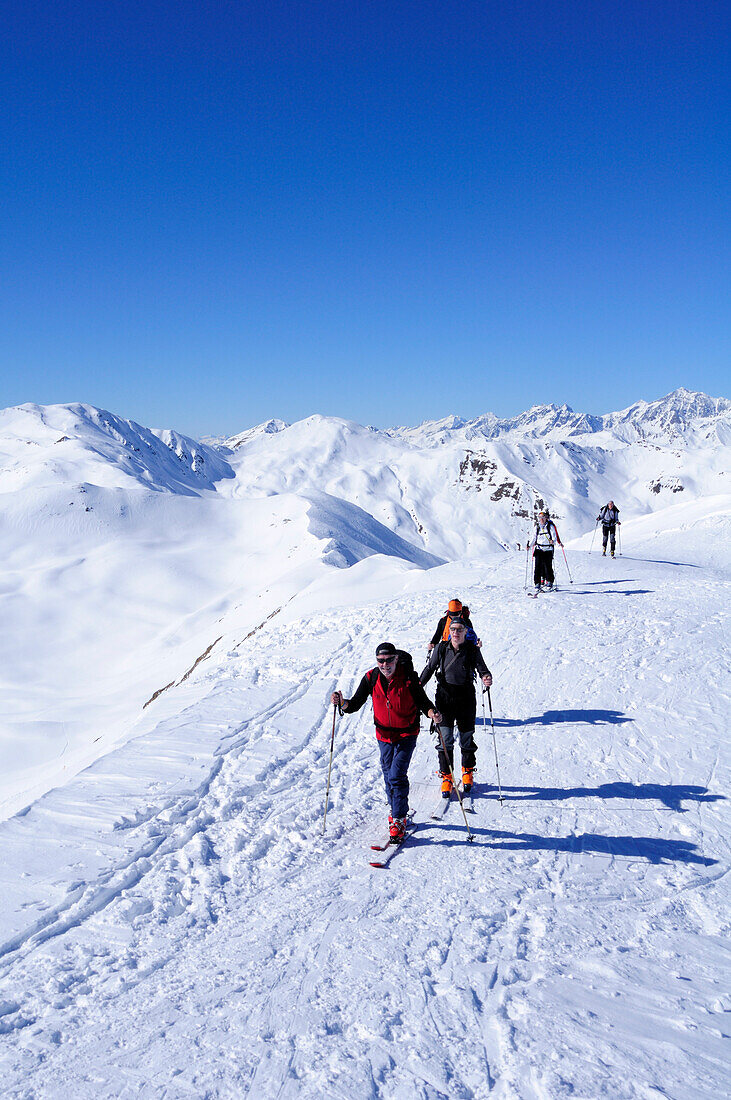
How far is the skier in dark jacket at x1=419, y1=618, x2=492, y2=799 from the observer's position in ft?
25.0

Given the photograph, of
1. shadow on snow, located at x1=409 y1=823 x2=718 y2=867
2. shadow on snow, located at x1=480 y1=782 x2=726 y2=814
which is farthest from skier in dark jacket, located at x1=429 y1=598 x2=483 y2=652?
shadow on snow, located at x1=409 y1=823 x2=718 y2=867

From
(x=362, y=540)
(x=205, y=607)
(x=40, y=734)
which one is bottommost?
(x=40, y=734)

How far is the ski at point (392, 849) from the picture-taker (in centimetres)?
623

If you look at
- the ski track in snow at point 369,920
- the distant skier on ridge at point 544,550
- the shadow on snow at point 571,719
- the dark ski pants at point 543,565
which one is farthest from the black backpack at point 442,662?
the dark ski pants at point 543,565

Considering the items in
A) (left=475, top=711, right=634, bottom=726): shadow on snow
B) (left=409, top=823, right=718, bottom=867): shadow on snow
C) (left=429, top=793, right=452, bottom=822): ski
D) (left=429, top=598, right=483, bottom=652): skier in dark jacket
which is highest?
(left=429, top=598, right=483, bottom=652): skier in dark jacket

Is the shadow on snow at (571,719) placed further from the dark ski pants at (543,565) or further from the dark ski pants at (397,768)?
the dark ski pants at (543,565)

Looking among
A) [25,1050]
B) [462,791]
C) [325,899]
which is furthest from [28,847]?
[462,791]

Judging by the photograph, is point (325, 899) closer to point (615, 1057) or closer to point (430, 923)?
point (430, 923)

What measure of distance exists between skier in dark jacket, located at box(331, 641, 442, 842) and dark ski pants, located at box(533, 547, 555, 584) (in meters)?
10.9

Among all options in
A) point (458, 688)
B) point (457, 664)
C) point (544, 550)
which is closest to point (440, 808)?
point (458, 688)

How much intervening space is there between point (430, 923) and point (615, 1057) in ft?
5.74

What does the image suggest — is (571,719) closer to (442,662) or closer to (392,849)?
(442,662)

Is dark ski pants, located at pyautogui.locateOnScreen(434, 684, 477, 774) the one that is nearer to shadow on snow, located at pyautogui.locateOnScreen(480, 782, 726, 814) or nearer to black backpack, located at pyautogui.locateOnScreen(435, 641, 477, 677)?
black backpack, located at pyautogui.locateOnScreen(435, 641, 477, 677)

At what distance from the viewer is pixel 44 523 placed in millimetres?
62188
